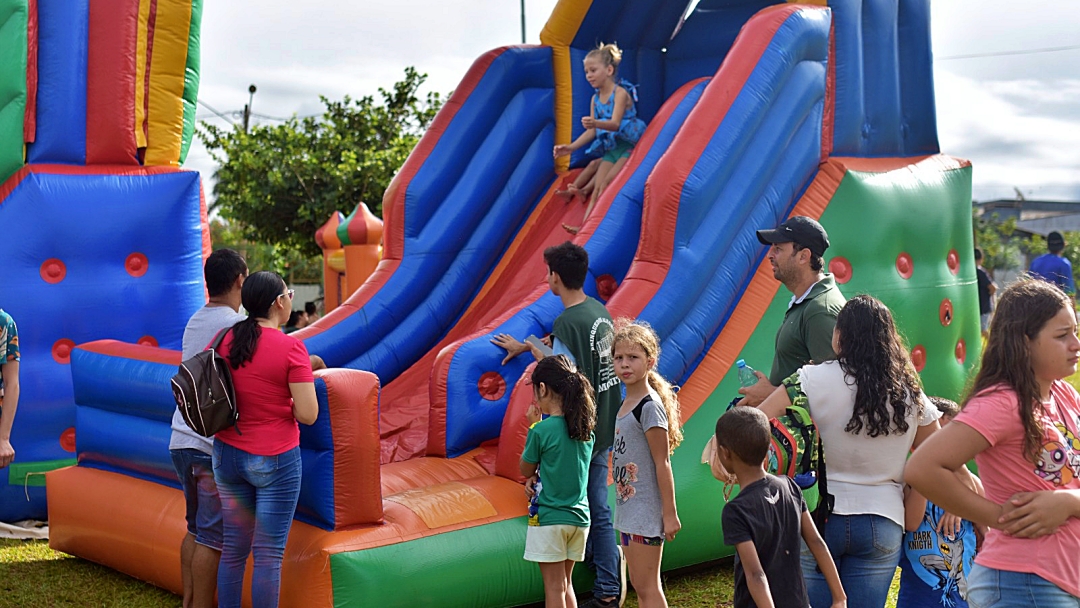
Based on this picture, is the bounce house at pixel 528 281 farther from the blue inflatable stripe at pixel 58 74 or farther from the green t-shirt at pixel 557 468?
the green t-shirt at pixel 557 468

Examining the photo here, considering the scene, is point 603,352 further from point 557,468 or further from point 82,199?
point 82,199

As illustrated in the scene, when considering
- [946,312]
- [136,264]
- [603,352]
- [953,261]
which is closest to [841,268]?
[946,312]

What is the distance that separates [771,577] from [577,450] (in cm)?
101

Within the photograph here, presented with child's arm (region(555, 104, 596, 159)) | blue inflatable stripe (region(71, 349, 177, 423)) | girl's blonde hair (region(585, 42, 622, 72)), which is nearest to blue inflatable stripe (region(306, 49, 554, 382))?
child's arm (region(555, 104, 596, 159))

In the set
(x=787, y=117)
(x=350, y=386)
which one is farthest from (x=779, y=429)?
(x=787, y=117)

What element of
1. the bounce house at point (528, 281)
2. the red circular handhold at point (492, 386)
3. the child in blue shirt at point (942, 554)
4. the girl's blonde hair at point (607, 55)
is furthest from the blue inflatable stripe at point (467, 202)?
the child in blue shirt at point (942, 554)

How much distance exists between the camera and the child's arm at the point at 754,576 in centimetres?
239

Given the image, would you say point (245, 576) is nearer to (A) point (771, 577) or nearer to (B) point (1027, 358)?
(A) point (771, 577)

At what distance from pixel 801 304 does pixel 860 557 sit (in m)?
0.76

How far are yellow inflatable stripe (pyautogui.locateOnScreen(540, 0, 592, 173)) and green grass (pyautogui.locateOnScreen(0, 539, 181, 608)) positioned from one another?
3189 mm

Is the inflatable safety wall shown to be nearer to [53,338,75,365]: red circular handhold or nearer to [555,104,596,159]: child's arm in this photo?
[53,338,75,365]: red circular handhold

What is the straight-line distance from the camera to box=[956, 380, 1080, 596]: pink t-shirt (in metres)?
1.97

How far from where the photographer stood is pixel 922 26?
17.8 feet

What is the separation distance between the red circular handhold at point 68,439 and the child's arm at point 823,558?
4.36 meters
